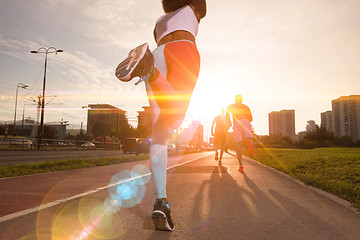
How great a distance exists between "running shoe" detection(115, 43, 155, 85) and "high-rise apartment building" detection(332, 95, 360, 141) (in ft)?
340

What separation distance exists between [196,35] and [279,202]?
6.85ft

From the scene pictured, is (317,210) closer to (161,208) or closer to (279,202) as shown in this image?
(279,202)

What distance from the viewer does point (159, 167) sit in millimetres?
2338

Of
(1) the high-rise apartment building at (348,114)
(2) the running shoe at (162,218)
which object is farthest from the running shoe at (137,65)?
(1) the high-rise apartment building at (348,114)

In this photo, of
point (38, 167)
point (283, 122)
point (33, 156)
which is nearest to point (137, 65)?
point (38, 167)

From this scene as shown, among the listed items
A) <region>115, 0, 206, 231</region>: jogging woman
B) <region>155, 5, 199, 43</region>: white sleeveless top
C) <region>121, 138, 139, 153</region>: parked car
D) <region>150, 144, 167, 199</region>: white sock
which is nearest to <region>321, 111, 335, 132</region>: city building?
<region>121, 138, 139, 153</region>: parked car

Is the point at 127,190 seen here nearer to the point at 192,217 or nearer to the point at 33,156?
the point at 192,217

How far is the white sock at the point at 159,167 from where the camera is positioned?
223 centimetres

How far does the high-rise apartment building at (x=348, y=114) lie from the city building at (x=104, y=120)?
243ft

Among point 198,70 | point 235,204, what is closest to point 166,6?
point 198,70

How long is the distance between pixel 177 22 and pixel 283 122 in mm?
124765

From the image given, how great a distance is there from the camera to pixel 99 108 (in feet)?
402

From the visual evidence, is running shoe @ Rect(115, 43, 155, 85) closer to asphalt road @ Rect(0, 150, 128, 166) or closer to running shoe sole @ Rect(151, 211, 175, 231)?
running shoe sole @ Rect(151, 211, 175, 231)

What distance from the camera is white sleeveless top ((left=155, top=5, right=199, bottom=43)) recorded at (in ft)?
8.45
